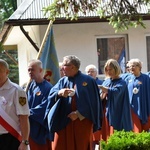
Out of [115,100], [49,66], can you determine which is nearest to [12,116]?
[49,66]

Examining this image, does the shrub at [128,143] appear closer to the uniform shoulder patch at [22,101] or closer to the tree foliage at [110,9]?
the uniform shoulder patch at [22,101]

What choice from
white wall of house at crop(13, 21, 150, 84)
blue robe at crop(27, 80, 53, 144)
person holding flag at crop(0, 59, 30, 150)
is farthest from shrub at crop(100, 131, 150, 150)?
white wall of house at crop(13, 21, 150, 84)

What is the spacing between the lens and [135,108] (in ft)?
36.8

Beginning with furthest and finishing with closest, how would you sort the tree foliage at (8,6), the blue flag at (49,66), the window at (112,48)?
the tree foliage at (8,6)
the window at (112,48)
the blue flag at (49,66)

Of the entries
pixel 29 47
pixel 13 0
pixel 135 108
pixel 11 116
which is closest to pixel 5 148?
pixel 11 116

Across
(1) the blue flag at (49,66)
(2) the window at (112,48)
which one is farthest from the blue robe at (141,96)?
(2) the window at (112,48)

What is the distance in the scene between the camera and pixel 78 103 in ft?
27.3

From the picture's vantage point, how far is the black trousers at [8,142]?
21.2 feet

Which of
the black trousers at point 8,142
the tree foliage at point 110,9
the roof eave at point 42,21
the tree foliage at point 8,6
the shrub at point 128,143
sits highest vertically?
the tree foliage at point 8,6

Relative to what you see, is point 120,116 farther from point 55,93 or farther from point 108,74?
point 55,93

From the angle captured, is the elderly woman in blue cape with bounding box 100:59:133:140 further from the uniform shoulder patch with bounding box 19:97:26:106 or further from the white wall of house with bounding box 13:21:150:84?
the white wall of house with bounding box 13:21:150:84

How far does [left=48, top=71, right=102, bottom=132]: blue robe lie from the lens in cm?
834

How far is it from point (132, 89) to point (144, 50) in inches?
202

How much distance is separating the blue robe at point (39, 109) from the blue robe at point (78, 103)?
0.31 meters
